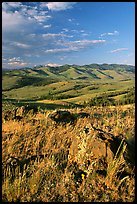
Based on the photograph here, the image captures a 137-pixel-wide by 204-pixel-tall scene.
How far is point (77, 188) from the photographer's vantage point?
489cm

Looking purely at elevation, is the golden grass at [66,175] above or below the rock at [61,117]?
below

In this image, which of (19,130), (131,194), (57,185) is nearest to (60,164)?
(57,185)

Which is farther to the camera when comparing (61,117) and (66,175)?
(61,117)

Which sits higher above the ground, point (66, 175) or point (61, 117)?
point (61, 117)

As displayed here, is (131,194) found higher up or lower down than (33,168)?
lower down

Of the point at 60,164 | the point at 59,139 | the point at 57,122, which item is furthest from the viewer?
the point at 57,122

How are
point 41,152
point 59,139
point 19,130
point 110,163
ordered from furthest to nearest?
point 19,130
point 59,139
point 41,152
point 110,163

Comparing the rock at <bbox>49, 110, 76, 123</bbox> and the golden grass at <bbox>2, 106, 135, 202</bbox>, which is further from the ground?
the rock at <bbox>49, 110, 76, 123</bbox>

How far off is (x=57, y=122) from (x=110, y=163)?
490 centimetres

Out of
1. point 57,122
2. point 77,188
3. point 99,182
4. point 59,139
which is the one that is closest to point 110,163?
point 99,182

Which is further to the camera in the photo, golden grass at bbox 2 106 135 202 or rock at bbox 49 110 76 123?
rock at bbox 49 110 76 123

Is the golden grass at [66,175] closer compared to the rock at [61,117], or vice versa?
the golden grass at [66,175]

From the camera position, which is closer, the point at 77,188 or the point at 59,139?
the point at 77,188

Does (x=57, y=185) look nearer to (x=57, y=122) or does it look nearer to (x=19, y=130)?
(x=19, y=130)
